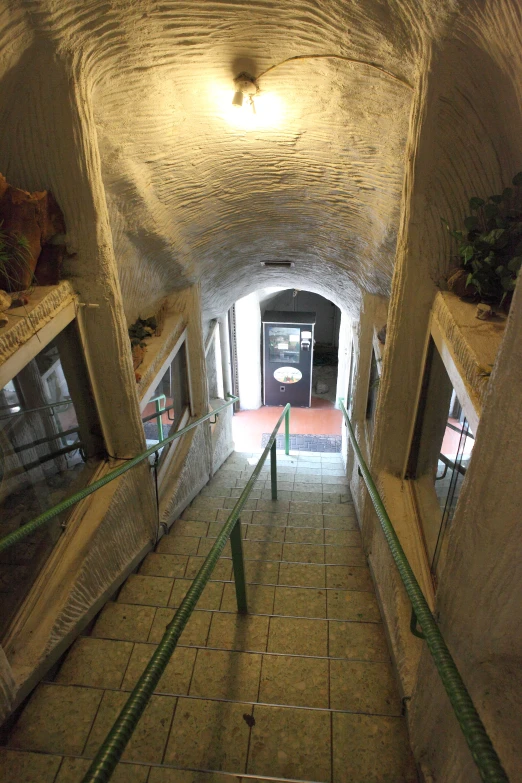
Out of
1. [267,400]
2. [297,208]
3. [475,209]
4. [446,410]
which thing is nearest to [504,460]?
[475,209]

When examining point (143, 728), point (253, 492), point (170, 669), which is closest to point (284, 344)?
point (253, 492)

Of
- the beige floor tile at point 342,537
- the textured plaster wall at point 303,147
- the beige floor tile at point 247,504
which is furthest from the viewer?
the beige floor tile at point 247,504

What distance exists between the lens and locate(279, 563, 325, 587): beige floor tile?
3.11 metres

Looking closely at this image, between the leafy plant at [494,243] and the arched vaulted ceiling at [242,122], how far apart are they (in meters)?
0.77

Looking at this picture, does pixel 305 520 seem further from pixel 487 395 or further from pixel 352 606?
pixel 487 395

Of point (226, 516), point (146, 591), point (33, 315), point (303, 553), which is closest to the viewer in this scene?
point (33, 315)

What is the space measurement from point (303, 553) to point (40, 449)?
2204mm

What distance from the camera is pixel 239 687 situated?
2268 mm

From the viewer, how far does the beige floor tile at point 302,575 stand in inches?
122

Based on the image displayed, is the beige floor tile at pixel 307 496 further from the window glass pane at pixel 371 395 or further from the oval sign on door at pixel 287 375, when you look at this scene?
the oval sign on door at pixel 287 375

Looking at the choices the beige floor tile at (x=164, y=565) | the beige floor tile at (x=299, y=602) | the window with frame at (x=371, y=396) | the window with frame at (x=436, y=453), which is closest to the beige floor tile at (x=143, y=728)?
the beige floor tile at (x=299, y=602)

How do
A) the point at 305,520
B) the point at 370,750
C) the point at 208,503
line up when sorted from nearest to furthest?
the point at 370,750
the point at 305,520
the point at 208,503

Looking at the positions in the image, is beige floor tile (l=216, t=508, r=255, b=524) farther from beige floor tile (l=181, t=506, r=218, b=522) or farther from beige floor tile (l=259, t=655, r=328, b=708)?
beige floor tile (l=259, t=655, r=328, b=708)

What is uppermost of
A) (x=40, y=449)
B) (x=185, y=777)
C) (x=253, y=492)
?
(x=40, y=449)
